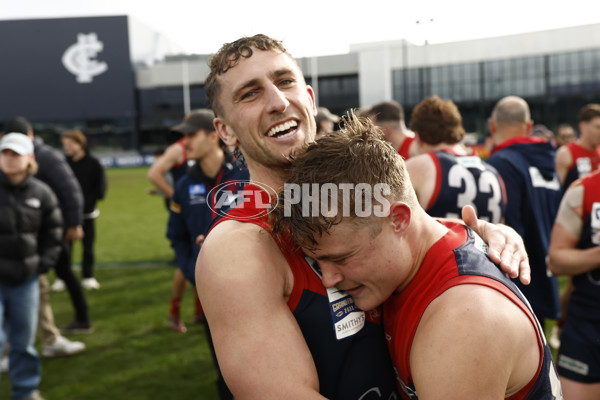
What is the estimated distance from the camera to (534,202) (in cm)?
428

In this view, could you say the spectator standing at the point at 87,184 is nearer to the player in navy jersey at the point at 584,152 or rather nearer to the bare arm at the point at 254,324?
the player in navy jersey at the point at 584,152

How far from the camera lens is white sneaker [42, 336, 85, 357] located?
5.40 metres

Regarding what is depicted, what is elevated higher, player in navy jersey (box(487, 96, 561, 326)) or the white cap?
the white cap

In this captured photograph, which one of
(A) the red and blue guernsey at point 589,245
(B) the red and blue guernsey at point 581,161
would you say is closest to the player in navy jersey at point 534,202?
(A) the red and blue guernsey at point 589,245

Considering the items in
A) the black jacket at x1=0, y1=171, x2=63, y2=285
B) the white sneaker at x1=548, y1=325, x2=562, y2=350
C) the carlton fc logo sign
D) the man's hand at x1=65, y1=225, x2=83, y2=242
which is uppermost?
the carlton fc logo sign

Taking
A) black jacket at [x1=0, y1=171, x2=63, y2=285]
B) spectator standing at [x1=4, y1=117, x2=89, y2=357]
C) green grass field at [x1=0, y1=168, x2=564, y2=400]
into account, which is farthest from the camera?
spectator standing at [x1=4, y1=117, x2=89, y2=357]

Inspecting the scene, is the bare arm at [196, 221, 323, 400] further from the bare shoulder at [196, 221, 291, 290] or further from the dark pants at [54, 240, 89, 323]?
the dark pants at [54, 240, 89, 323]

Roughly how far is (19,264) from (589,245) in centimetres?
421

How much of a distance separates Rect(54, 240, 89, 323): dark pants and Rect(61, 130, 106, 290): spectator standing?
72.8 inches

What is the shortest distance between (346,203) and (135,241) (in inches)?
435

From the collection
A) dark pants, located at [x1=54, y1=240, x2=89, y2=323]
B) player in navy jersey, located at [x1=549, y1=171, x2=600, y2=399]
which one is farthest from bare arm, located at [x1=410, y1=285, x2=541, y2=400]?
dark pants, located at [x1=54, y1=240, x2=89, y2=323]

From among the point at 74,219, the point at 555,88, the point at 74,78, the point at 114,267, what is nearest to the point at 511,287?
the point at 74,219

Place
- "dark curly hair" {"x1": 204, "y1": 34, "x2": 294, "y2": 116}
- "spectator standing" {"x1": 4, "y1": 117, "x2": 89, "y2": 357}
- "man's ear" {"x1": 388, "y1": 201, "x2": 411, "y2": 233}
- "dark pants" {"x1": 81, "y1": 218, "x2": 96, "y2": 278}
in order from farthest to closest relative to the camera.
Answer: "dark pants" {"x1": 81, "y1": 218, "x2": 96, "y2": 278} → "spectator standing" {"x1": 4, "y1": 117, "x2": 89, "y2": 357} → "dark curly hair" {"x1": 204, "y1": 34, "x2": 294, "y2": 116} → "man's ear" {"x1": 388, "y1": 201, "x2": 411, "y2": 233}

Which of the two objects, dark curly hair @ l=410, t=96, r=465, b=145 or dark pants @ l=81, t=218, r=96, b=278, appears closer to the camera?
dark curly hair @ l=410, t=96, r=465, b=145
